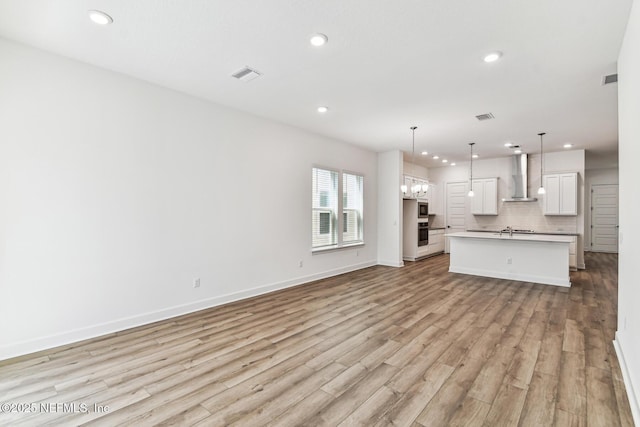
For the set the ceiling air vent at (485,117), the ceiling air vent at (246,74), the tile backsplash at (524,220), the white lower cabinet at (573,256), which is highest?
the ceiling air vent at (246,74)

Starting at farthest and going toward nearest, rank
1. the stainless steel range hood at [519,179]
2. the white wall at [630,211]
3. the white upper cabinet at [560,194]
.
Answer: the stainless steel range hood at [519,179], the white upper cabinet at [560,194], the white wall at [630,211]

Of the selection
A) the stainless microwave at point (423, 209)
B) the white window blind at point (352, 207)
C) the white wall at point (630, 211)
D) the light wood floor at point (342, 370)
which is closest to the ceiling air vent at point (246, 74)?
the light wood floor at point (342, 370)

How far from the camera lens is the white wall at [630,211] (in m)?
2.13

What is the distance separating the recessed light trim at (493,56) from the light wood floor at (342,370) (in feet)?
9.85

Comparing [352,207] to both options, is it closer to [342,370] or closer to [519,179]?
[342,370]

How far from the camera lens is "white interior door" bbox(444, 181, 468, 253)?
9.53 meters

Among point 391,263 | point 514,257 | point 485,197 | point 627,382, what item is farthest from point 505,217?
point 627,382

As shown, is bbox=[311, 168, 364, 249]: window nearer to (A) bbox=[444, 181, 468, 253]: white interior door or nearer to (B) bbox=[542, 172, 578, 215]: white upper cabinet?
(A) bbox=[444, 181, 468, 253]: white interior door

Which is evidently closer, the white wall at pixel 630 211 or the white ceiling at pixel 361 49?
the white wall at pixel 630 211

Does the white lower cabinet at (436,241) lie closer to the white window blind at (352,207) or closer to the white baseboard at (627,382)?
the white window blind at (352,207)

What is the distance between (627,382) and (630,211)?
1.38 meters

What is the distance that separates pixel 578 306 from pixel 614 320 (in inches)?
24.0

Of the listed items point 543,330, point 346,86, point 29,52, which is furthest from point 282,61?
point 543,330

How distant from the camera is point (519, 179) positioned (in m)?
8.09
